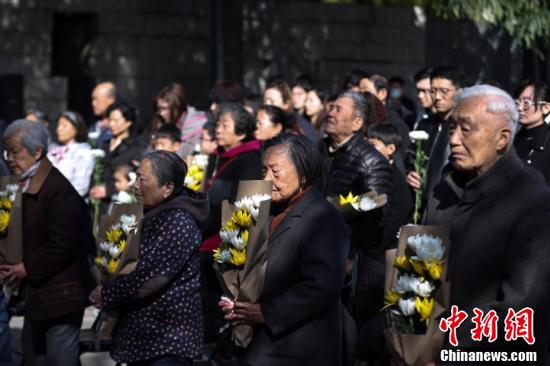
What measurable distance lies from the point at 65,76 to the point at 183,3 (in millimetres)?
2118

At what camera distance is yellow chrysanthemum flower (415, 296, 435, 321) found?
15.9ft

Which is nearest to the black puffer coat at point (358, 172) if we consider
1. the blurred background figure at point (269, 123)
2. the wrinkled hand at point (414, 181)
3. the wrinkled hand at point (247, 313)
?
the wrinkled hand at point (414, 181)

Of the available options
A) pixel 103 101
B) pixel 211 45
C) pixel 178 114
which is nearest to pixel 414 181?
pixel 178 114

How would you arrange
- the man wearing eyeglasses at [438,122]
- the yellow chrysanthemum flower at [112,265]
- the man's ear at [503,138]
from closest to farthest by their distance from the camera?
the man's ear at [503,138], the yellow chrysanthemum flower at [112,265], the man wearing eyeglasses at [438,122]

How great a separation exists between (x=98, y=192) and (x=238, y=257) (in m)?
6.02

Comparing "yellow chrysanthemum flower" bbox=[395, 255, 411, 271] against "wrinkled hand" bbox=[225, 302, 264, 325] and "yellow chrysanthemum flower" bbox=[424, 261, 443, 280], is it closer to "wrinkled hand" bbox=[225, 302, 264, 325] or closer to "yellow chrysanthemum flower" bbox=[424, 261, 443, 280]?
"yellow chrysanthemum flower" bbox=[424, 261, 443, 280]

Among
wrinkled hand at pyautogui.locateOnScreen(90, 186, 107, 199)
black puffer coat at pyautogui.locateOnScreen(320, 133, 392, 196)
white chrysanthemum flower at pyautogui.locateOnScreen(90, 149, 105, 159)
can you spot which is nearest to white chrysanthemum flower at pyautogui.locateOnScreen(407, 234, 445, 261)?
black puffer coat at pyautogui.locateOnScreen(320, 133, 392, 196)

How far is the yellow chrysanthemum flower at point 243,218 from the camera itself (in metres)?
6.09

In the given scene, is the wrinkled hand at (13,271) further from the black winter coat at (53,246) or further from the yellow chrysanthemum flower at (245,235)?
the yellow chrysanthemum flower at (245,235)

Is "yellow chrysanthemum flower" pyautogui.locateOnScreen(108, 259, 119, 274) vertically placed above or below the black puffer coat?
below

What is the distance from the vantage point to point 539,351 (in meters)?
4.78

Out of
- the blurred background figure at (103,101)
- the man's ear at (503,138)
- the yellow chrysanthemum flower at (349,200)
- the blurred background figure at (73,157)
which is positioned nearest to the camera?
the man's ear at (503,138)

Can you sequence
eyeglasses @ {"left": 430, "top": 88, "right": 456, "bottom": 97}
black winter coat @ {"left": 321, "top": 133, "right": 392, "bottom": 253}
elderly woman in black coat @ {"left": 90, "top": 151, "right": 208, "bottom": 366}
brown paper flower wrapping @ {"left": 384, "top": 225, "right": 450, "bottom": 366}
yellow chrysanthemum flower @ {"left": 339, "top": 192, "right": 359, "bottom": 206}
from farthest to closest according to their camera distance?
eyeglasses @ {"left": 430, "top": 88, "right": 456, "bottom": 97} < black winter coat @ {"left": 321, "top": 133, "right": 392, "bottom": 253} < yellow chrysanthemum flower @ {"left": 339, "top": 192, "right": 359, "bottom": 206} < elderly woman in black coat @ {"left": 90, "top": 151, "right": 208, "bottom": 366} < brown paper flower wrapping @ {"left": 384, "top": 225, "right": 450, "bottom": 366}

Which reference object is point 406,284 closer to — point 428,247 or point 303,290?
point 428,247
